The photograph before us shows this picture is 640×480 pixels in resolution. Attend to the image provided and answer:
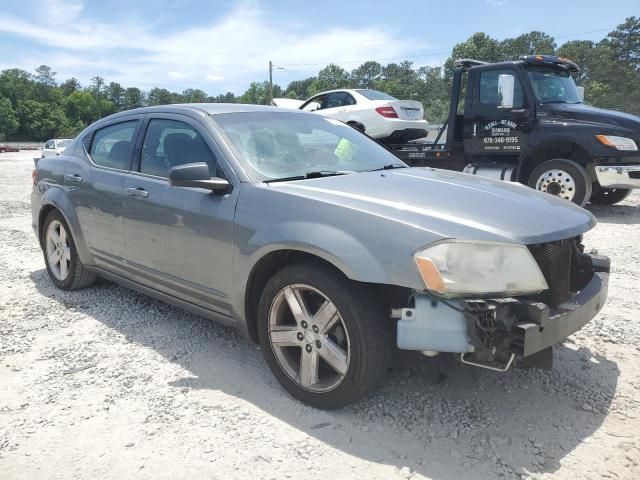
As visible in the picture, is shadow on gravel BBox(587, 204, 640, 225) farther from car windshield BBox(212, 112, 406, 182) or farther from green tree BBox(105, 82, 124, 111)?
green tree BBox(105, 82, 124, 111)

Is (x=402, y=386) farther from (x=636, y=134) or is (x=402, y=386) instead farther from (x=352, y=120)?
(x=352, y=120)

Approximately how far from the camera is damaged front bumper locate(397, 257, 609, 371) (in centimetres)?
225

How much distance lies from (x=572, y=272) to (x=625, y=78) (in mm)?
72214

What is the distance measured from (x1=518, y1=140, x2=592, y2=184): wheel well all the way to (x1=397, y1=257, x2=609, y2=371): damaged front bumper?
665cm

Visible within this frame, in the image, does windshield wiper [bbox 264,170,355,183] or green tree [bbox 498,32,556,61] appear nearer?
windshield wiper [bbox 264,170,355,183]

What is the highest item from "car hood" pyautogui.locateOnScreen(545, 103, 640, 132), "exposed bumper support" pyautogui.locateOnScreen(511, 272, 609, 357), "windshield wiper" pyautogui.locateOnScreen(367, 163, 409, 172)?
"car hood" pyautogui.locateOnScreen(545, 103, 640, 132)

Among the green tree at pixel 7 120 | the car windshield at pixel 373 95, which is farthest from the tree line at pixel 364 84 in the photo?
the car windshield at pixel 373 95

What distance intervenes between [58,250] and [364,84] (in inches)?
4428

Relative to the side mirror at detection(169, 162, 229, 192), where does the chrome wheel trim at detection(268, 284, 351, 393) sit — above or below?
below

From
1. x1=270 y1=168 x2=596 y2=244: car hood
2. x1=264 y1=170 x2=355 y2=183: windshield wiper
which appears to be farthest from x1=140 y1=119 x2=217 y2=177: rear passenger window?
x1=270 y1=168 x2=596 y2=244: car hood

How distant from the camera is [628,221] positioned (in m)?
7.91

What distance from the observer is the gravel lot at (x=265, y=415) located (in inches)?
92.4

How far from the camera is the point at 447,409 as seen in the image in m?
2.78

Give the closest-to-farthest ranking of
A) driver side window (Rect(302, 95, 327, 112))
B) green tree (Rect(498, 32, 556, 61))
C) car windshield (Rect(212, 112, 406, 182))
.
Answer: car windshield (Rect(212, 112, 406, 182)) < driver side window (Rect(302, 95, 327, 112)) < green tree (Rect(498, 32, 556, 61))
